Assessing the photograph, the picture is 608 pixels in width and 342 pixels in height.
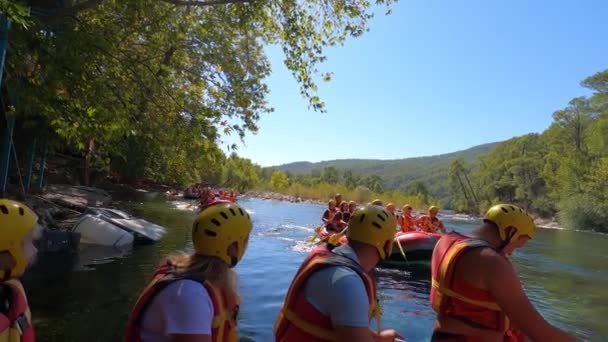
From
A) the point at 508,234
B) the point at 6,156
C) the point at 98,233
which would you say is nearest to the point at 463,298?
the point at 508,234

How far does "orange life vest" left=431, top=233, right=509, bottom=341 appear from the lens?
2785 mm

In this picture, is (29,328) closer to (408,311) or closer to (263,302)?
(263,302)

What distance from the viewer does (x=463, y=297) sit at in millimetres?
2822

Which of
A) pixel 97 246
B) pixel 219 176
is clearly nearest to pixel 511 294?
pixel 97 246

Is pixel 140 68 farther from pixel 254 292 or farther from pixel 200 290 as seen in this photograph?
pixel 200 290

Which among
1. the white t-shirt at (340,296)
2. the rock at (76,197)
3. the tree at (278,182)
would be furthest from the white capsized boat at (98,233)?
the tree at (278,182)

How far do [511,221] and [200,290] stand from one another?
2.01 meters

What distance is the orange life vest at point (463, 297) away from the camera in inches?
110

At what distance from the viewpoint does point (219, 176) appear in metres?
80.1

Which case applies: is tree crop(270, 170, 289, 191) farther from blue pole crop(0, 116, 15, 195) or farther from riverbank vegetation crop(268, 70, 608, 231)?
blue pole crop(0, 116, 15, 195)

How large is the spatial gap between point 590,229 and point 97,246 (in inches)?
1854

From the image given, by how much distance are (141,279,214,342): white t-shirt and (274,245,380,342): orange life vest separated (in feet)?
1.56

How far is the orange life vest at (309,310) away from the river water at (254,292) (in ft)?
15.8

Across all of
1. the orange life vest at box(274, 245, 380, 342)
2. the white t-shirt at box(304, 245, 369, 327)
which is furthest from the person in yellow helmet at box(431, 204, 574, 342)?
the white t-shirt at box(304, 245, 369, 327)
